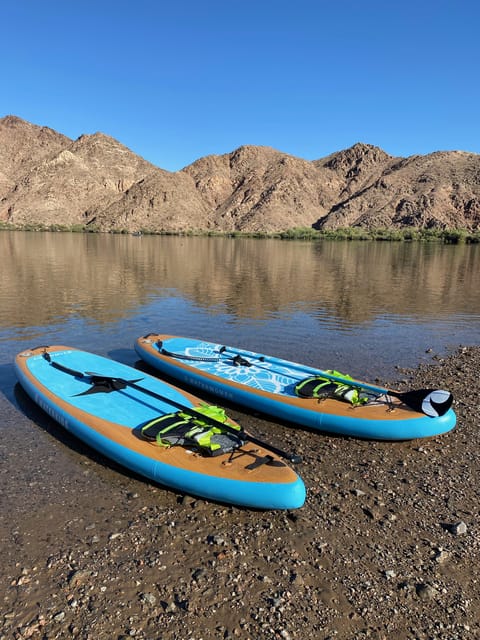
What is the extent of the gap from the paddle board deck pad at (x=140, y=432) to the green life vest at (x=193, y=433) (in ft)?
0.27

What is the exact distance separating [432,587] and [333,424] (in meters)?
3.34

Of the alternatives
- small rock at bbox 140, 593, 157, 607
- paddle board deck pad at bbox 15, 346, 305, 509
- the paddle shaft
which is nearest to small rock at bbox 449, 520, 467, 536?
paddle board deck pad at bbox 15, 346, 305, 509

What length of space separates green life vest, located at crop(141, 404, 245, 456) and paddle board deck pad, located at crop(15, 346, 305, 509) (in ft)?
0.27

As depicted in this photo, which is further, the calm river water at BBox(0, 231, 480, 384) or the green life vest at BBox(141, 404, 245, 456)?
the calm river water at BBox(0, 231, 480, 384)

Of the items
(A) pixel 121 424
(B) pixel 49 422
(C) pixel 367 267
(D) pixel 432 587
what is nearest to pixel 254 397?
(A) pixel 121 424

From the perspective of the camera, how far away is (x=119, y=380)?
859 cm

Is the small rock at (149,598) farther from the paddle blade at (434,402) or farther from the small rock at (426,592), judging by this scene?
the paddle blade at (434,402)

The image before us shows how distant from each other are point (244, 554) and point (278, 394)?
12.3ft

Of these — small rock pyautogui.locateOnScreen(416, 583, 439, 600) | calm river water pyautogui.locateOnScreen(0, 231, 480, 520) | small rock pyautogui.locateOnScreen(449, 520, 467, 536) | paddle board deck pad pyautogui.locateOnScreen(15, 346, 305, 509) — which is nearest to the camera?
small rock pyautogui.locateOnScreen(416, 583, 439, 600)

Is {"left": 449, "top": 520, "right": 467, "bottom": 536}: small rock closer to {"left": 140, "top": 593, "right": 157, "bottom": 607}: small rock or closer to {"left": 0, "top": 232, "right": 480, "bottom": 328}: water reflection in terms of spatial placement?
{"left": 140, "top": 593, "right": 157, "bottom": 607}: small rock

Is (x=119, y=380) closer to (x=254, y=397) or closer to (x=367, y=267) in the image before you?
(x=254, y=397)

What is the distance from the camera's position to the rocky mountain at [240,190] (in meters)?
134

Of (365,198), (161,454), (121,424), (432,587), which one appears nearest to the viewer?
(432,587)

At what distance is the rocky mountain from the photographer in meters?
134
